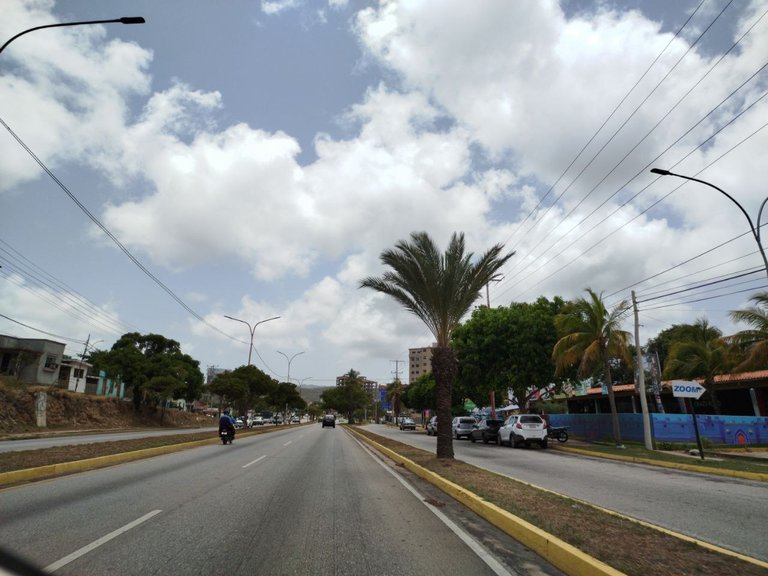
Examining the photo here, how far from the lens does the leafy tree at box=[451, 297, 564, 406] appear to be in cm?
2967

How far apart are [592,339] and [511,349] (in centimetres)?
516

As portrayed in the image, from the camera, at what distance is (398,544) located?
5.70m

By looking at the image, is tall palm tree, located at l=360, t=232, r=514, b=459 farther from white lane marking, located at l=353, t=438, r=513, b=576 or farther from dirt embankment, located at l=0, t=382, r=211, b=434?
dirt embankment, located at l=0, t=382, r=211, b=434

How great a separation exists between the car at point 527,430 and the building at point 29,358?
42508mm

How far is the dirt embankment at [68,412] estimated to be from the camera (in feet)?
105

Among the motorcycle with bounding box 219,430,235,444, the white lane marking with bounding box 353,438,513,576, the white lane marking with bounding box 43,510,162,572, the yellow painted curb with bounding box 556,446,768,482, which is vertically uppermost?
the motorcycle with bounding box 219,430,235,444

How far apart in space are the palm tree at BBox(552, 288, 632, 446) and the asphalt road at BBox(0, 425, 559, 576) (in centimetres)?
1885

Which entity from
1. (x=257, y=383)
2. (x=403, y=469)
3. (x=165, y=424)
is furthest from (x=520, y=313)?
(x=165, y=424)

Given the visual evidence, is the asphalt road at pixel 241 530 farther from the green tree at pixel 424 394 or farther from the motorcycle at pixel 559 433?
the green tree at pixel 424 394

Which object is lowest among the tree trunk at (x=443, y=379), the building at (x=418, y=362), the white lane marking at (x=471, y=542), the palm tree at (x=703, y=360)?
the white lane marking at (x=471, y=542)

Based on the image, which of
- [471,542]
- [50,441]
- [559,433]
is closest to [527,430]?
[559,433]

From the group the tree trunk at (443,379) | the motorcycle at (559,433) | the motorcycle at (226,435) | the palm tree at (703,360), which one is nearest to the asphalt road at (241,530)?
the tree trunk at (443,379)

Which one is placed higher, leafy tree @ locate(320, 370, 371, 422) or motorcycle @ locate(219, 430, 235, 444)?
leafy tree @ locate(320, 370, 371, 422)

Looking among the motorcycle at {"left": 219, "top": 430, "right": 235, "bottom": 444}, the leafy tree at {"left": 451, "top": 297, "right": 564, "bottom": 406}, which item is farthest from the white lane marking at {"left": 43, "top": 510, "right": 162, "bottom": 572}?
the leafy tree at {"left": 451, "top": 297, "right": 564, "bottom": 406}
